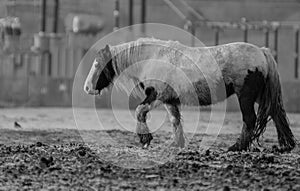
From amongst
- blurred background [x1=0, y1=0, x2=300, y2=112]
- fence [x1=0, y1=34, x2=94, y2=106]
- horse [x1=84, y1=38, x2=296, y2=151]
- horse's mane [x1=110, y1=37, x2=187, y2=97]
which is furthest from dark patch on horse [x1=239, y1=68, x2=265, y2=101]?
fence [x1=0, y1=34, x2=94, y2=106]

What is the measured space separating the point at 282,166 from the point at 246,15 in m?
28.8

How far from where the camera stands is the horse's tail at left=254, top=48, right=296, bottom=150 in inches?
449

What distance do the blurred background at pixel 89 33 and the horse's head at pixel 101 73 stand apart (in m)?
11.4

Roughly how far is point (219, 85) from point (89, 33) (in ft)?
65.3

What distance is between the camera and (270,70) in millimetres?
11414

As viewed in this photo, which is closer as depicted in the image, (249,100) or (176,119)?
(249,100)

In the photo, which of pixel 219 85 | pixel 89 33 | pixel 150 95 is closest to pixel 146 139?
pixel 150 95

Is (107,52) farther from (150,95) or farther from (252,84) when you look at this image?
(252,84)

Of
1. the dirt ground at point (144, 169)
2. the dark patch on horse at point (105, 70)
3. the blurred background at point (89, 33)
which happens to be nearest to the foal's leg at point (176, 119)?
the dirt ground at point (144, 169)

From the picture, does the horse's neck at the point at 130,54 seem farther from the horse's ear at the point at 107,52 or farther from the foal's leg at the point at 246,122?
the foal's leg at the point at 246,122

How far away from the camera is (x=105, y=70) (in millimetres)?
12125

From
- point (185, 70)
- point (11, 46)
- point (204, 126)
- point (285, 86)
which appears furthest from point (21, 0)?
point (185, 70)

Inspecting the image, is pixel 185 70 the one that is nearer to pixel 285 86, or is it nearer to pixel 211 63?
pixel 211 63

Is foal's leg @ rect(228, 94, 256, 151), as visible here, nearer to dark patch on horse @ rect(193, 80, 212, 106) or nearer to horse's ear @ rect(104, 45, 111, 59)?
dark patch on horse @ rect(193, 80, 212, 106)
